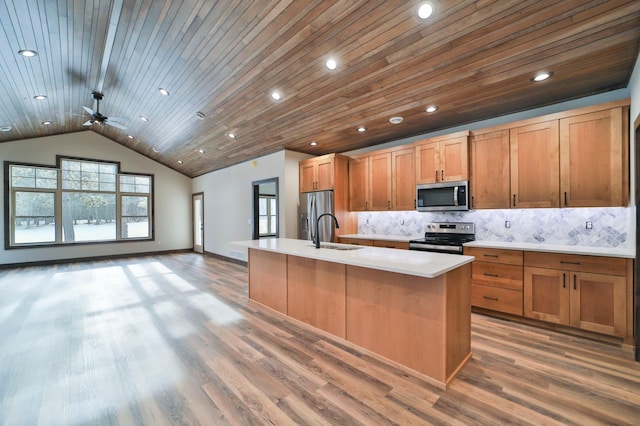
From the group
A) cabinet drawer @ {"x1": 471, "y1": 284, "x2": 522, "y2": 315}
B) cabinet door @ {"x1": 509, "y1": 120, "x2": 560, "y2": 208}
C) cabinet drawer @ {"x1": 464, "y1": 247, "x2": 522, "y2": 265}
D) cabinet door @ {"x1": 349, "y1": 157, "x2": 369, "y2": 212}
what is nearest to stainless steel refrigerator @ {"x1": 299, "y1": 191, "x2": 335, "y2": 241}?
cabinet door @ {"x1": 349, "y1": 157, "x2": 369, "y2": 212}

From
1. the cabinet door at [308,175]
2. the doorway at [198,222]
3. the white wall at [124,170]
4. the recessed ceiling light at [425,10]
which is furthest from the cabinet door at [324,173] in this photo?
the white wall at [124,170]

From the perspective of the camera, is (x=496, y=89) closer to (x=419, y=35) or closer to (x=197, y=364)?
(x=419, y=35)

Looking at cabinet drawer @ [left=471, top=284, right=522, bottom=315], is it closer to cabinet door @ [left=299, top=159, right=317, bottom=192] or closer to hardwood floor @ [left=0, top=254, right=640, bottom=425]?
hardwood floor @ [left=0, top=254, right=640, bottom=425]

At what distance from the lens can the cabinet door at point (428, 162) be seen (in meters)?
4.06

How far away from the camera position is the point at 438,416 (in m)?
1.73

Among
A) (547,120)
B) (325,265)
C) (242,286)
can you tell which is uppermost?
(547,120)

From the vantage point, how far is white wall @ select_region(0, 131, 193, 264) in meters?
6.89

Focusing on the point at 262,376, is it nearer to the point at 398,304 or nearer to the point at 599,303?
the point at 398,304

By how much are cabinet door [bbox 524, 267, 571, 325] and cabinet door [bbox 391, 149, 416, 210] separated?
1793 millimetres

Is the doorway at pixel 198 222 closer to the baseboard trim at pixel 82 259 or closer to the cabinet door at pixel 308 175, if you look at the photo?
the baseboard trim at pixel 82 259

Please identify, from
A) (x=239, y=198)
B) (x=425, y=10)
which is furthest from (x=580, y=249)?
(x=239, y=198)

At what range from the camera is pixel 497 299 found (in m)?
3.33

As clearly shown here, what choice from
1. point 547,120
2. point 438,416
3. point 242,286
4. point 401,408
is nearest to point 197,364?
point 401,408

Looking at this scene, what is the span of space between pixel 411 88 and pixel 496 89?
930 mm
